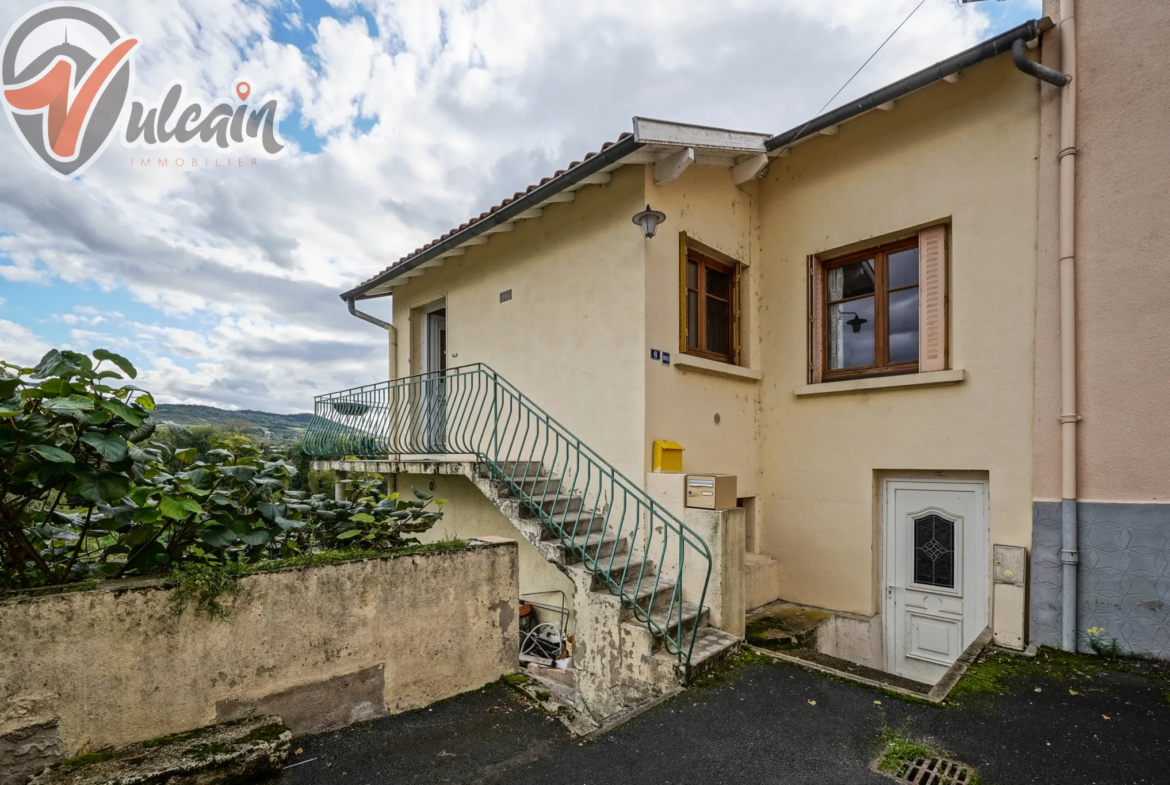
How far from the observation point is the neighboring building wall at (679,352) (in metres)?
5.66

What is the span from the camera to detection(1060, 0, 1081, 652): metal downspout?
4520 millimetres

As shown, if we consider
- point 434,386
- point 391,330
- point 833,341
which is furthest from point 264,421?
point 833,341

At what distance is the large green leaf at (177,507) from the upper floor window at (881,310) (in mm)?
5859

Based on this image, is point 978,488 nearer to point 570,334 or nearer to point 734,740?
point 734,740

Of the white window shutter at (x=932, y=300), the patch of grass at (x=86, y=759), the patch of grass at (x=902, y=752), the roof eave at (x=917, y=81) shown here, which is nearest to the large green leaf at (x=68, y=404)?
the patch of grass at (x=86, y=759)

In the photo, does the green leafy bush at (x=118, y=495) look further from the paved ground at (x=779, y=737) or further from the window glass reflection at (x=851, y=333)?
the window glass reflection at (x=851, y=333)

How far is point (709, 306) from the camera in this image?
21.5ft

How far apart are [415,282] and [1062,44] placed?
8263 mm

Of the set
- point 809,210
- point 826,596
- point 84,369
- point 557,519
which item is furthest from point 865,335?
point 84,369

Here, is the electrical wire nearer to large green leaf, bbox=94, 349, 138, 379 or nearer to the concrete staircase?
the concrete staircase

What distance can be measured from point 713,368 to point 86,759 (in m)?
5.50

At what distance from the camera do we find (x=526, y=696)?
3963 mm

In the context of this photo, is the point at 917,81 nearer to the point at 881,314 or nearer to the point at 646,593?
the point at 881,314

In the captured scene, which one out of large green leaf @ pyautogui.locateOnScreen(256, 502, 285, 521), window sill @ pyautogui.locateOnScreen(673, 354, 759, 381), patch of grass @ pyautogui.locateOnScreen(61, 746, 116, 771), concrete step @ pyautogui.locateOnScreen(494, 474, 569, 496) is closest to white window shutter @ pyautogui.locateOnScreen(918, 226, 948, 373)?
window sill @ pyautogui.locateOnScreen(673, 354, 759, 381)
